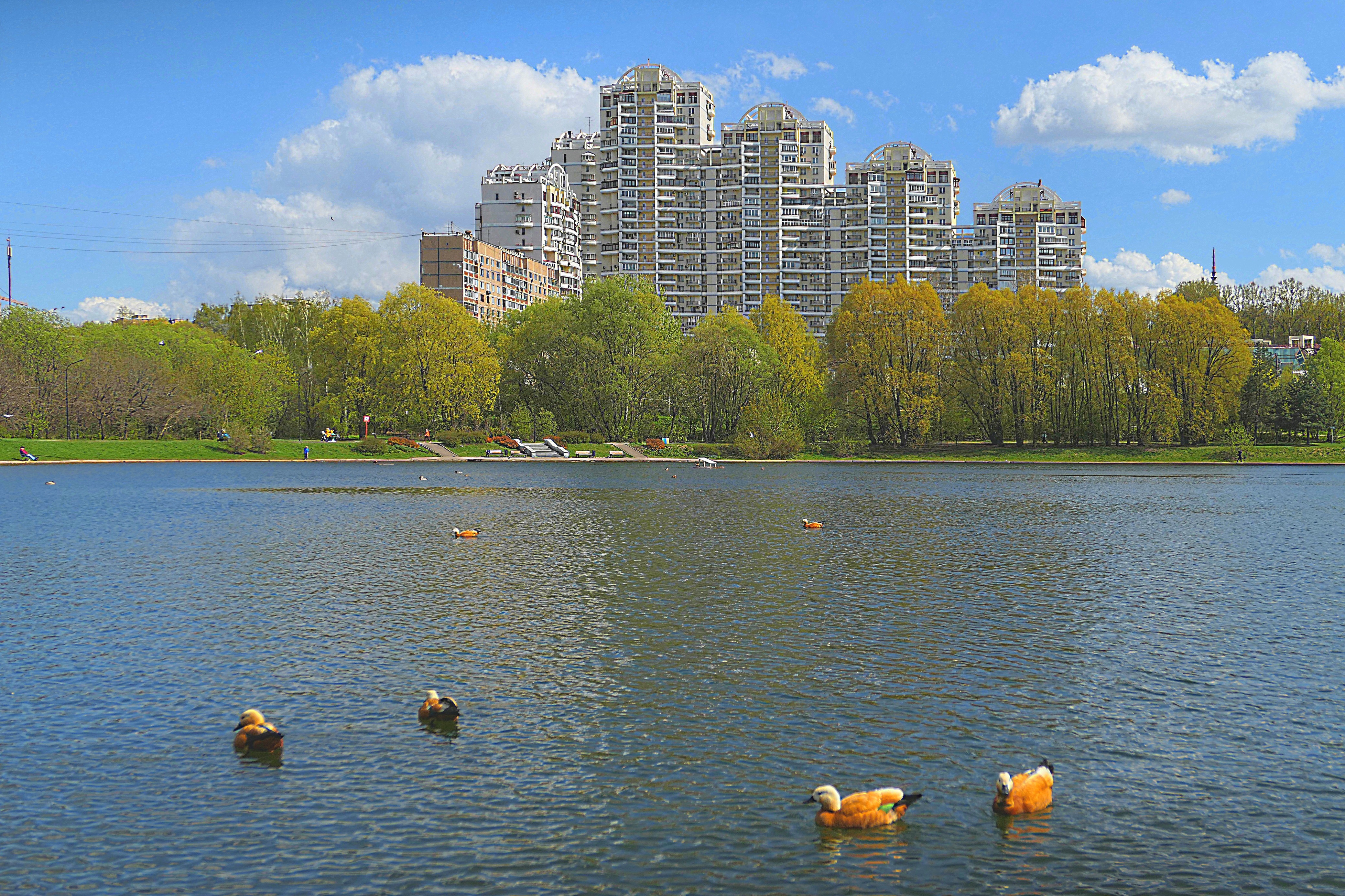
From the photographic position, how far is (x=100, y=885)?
10.4 metres

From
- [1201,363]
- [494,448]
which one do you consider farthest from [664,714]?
[1201,363]

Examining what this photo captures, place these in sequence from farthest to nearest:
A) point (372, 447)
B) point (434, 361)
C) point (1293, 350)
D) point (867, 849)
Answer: point (1293, 350) < point (434, 361) < point (372, 447) < point (867, 849)

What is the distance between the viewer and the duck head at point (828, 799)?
11.9 m

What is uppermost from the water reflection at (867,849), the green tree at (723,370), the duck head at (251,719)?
the green tree at (723,370)

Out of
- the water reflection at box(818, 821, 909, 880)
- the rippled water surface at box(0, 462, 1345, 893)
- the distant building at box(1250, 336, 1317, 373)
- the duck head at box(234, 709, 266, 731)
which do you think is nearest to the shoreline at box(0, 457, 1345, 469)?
the distant building at box(1250, 336, 1317, 373)

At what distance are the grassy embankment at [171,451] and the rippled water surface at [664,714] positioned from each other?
6610cm

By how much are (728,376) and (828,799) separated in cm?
10338

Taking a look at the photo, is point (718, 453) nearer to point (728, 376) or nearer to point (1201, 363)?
point (728, 376)

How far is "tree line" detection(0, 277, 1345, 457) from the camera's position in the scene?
107625 millimetres

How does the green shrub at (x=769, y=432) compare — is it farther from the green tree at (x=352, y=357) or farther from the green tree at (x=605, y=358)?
the green tree at (x=352, y=357)

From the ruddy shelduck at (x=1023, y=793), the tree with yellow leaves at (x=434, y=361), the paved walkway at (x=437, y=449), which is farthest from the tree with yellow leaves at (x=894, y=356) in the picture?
the ruddy shelduck at (x=1023, y=793)

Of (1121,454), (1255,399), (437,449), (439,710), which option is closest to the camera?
(439,710)

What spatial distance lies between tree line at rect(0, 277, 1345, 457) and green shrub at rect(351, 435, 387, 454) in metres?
10.2

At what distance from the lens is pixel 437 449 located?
110562mm
